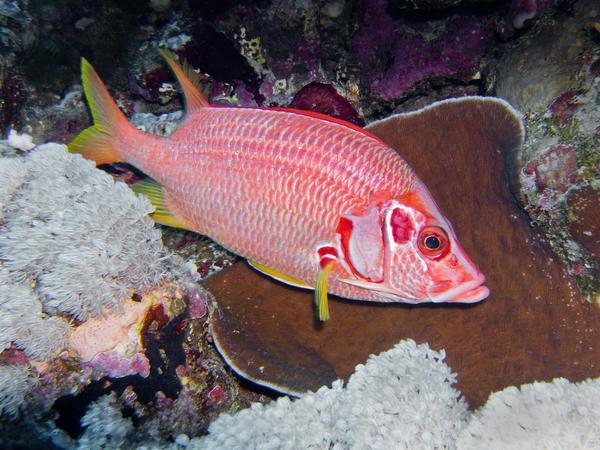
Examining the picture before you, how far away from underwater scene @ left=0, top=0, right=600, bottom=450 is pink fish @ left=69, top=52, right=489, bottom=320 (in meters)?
0.01

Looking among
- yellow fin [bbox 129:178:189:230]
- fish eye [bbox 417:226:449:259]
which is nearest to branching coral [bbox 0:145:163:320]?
yellow fin [bbox 129:178:189:230]

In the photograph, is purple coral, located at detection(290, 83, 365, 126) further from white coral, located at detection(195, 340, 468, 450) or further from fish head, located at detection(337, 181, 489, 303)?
white coral, located at detection(195, 340, 468, 450)

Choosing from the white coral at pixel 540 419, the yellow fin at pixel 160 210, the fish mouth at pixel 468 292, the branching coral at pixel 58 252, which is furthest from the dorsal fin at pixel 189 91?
the white coral at pixel 540 419

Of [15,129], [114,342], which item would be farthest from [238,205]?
[15,129]

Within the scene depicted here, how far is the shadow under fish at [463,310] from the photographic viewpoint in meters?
→ 2.56

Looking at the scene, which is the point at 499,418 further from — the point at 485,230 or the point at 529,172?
the point at 529,172

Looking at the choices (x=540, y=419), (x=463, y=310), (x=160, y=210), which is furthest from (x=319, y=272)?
(x=540, y=419)

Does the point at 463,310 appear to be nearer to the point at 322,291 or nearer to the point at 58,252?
the point at 322,291

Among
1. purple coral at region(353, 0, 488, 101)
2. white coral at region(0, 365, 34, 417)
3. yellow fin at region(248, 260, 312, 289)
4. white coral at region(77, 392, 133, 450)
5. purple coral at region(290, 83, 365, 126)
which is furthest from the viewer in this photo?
purple coral at region(353, 0, 488, 101)

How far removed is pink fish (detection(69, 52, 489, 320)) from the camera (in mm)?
2299

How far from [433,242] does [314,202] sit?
0.73 m

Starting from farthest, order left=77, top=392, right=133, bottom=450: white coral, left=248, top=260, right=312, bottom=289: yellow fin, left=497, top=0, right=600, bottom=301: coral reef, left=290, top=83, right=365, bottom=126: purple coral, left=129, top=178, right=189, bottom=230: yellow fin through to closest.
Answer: left=290, top=83, right=365, bottom=126: purple coral < left=129, top=178, right=189, bottom=230: yellow fin < left=248, top=260, right=312, bottom=289: yellow fin < left=497, top=0, right=600, bottom=301: coral reef < left=77, top=392, right=133, bottom=450: white coral

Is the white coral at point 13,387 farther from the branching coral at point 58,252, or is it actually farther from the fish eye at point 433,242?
the fish eye at point 433,242

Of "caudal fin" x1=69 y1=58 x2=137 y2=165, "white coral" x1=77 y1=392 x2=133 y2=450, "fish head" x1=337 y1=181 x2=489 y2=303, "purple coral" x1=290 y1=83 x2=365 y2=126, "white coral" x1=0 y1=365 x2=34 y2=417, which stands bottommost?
"white coral" x1=77 y1=392 x2=133 y2=450
